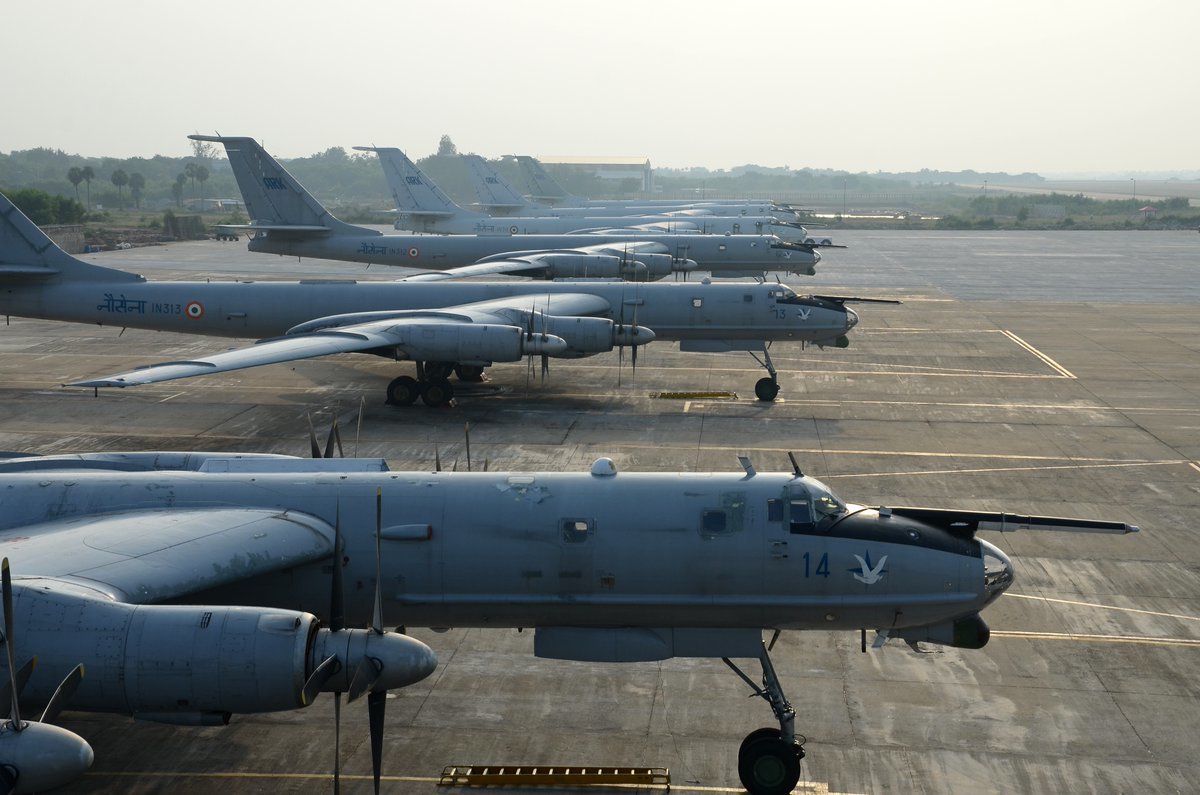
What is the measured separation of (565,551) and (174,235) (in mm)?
107762

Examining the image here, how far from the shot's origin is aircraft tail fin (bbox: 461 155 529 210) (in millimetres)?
99000

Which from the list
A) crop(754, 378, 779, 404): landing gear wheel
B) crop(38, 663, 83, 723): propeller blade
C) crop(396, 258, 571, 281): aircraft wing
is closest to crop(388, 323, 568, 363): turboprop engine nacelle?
crop(754, 378, 779, 404): landing gear wheel

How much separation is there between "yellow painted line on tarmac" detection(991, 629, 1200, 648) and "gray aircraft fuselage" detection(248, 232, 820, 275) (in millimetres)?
39287

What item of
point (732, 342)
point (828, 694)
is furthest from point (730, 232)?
point (828, 694)

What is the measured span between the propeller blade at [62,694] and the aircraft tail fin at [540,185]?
368 ft

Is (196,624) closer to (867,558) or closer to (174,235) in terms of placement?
(867,558)

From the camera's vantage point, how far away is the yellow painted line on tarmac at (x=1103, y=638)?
17.1 metres

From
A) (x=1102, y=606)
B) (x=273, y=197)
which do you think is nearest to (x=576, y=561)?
(x=1102, y=606)

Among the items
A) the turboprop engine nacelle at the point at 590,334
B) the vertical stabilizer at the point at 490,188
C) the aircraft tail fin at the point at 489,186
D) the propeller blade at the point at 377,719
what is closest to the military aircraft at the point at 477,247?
the turboprop engine nacelle at the point at 590,334

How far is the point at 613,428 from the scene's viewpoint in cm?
3089

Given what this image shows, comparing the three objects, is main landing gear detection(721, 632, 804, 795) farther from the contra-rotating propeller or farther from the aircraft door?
the contra-rotating propeller

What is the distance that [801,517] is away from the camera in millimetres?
13609

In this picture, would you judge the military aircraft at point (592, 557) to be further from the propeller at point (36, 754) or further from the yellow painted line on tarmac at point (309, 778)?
the propeller at point (36, 754)

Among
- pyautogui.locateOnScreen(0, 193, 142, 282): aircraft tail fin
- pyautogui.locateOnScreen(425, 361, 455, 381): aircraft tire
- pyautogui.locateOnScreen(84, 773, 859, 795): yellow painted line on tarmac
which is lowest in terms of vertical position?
pyautogui.locateOnScreen(84, 773, 859, 795): yellow painted line on tarmac
